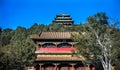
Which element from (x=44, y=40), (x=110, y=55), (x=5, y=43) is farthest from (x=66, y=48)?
(x=5, y=43)

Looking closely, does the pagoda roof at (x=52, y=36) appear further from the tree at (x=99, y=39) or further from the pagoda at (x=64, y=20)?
the pagoda at (x=64, y=20)

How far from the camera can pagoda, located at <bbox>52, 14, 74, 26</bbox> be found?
98375mm

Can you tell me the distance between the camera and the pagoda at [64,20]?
3873 inches

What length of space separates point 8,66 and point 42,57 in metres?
4.99

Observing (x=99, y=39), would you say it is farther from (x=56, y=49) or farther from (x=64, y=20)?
(x=64, y=20)

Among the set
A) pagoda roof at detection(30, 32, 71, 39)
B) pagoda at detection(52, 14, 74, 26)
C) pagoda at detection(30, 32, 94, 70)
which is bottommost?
pagoda at detection(30, 32, 94, 70)

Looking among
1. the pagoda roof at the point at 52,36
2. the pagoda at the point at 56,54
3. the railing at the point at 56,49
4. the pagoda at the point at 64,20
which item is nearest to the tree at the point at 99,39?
the pagoda at the point at 56,54

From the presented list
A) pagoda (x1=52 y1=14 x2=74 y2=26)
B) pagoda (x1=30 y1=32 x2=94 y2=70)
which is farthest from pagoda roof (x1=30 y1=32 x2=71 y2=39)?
pagoda (x1=52 y1=14 x2=74 y2=26)

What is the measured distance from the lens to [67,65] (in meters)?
35.9

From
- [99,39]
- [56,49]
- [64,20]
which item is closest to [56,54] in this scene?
[56,49]

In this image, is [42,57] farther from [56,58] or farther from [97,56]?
[97,56]

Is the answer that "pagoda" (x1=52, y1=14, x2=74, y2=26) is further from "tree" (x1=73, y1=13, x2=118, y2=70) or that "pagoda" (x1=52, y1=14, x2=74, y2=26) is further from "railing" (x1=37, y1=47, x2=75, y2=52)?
"tree" (x1=73, y1=13, x2=118, y2=70)

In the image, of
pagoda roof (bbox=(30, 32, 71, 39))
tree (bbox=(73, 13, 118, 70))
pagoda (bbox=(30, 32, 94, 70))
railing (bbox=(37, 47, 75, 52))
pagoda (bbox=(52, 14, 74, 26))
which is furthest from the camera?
pagoda (bbox=(52, 14, 74, 26))

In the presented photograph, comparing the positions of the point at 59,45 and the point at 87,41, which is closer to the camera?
the point at 87,41
